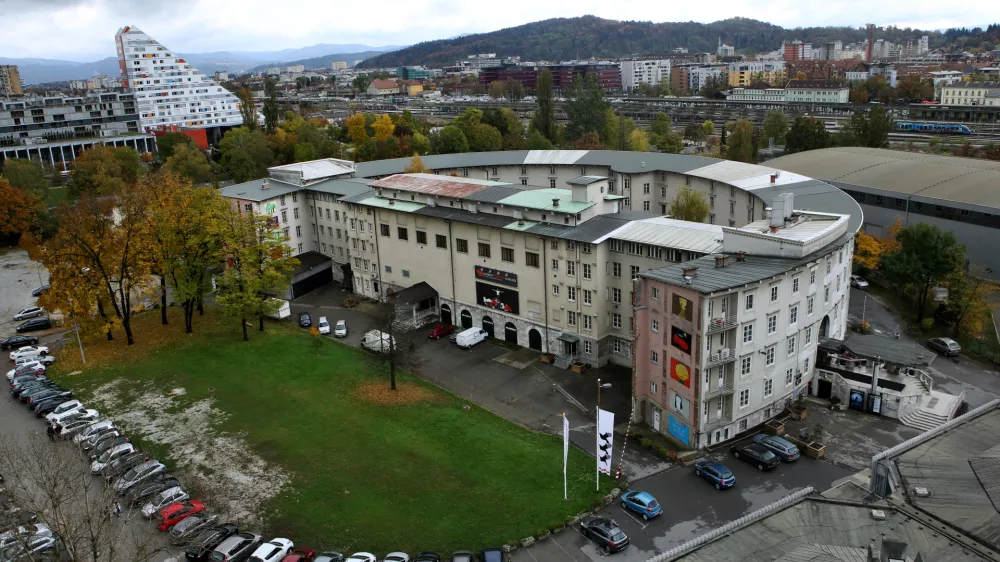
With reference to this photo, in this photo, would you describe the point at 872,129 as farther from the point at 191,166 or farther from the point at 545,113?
the point at 191,166

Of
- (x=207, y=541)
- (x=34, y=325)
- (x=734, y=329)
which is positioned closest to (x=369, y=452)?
(x=207, y=541)

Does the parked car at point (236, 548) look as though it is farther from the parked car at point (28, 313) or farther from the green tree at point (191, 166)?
the green tree at point (191, 166)

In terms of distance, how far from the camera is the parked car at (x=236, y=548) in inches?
1155

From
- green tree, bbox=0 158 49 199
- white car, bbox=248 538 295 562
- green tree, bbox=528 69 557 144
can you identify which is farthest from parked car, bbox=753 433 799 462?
green tree, bbox=528 69 557 144

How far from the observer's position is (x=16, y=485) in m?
33.5

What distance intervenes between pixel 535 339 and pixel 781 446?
19.6 m

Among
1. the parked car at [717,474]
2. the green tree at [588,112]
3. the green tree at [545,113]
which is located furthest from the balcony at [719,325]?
the green tree at [545,113]

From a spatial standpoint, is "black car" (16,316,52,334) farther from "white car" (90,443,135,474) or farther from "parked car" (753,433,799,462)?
"parked car" (753,433,799,462)

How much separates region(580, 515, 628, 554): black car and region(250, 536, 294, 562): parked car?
12.8 m

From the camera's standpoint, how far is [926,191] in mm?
65688

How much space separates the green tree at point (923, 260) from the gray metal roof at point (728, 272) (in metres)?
16.7

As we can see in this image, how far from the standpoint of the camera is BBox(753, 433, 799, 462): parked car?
35.3 metres

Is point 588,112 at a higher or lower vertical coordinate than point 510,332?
higher

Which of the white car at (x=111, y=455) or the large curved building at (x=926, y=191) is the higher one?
the large curved building at (x=926, y=191)
